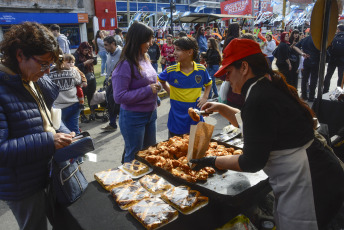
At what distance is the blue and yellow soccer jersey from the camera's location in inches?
128

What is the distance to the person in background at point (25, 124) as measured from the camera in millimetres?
1508

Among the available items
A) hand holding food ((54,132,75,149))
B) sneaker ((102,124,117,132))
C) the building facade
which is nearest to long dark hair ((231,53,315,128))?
hand holding food ((54,132,75,149))

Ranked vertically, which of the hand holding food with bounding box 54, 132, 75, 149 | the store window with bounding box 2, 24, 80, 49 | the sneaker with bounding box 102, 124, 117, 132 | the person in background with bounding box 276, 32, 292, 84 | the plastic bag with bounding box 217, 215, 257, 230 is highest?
the store window with bounding box 2, 24, 80, 49

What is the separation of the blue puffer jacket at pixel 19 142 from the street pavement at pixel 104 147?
167 centimetres

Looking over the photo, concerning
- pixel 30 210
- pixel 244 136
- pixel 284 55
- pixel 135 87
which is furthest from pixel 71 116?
pixel 284 55

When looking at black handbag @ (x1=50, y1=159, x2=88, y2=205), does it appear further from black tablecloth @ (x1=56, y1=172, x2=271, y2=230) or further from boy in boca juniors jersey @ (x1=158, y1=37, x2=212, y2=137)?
boy in boca juniors jersey @ (x1=158, y1=37, x2=212, y2=137)

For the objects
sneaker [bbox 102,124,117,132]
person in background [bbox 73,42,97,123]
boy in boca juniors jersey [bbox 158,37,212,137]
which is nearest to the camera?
boy in boca juniors jersey [bbox 158,37,212,137]

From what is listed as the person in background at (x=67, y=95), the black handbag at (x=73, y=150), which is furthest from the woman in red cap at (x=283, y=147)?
the person in background at (x=67, y=95)

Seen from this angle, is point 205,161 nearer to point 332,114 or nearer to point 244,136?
point 244,136

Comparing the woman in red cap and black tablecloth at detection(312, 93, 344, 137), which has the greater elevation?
the woman in red cap

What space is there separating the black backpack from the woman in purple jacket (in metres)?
6.64

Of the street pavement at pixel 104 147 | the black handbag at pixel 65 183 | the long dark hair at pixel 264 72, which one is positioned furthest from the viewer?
the street pavement at pixel 104 147

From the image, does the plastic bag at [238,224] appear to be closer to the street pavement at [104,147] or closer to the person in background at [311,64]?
the street pavement at [104,147]

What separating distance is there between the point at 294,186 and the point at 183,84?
1.96m
